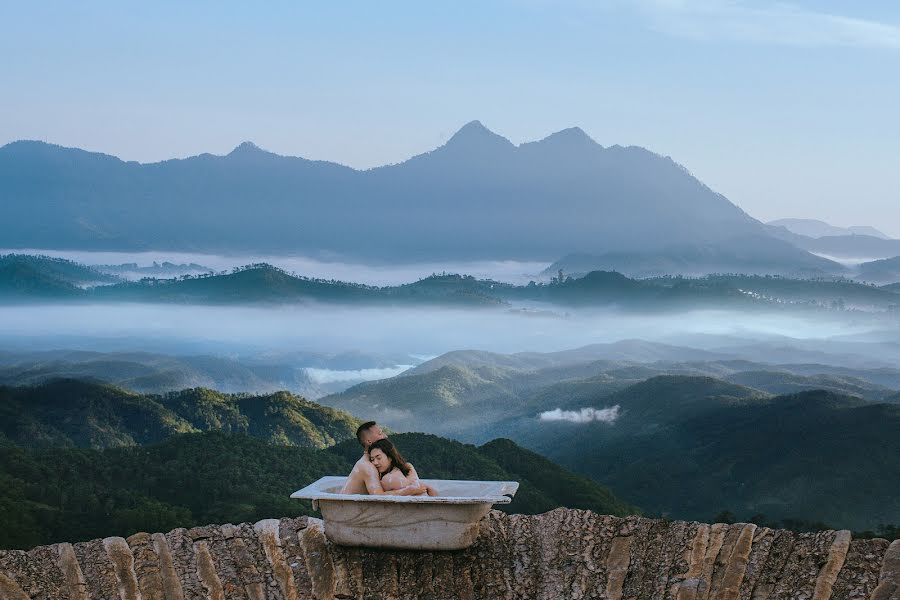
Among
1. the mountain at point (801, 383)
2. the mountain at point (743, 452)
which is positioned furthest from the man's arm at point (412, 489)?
the mountain at point (801, 383)

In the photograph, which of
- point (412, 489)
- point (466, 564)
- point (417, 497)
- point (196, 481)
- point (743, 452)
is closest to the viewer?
point (417, 497)

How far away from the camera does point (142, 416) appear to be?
60.6 meters

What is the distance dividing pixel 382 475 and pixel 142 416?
179 feet

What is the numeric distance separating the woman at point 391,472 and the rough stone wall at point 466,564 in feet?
3.38

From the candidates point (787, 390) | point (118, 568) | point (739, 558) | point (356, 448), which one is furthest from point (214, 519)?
point (787, 390)

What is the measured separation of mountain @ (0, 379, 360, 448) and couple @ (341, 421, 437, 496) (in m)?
47.1

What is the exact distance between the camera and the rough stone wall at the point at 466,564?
1002cm

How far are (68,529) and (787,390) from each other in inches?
2614

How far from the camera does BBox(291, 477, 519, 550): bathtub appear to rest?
9.16 m

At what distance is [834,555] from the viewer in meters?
9.73

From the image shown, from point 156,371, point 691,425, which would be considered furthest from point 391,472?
point 156,371

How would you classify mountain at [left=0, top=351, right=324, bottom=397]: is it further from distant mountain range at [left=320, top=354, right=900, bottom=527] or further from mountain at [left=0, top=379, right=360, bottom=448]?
mountain at [left=0, top=379, right=360, bottom=448]

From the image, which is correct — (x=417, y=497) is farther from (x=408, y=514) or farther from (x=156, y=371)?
(x=156, y=371)

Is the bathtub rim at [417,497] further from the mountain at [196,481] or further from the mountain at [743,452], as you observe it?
the mountain at [743,452]
